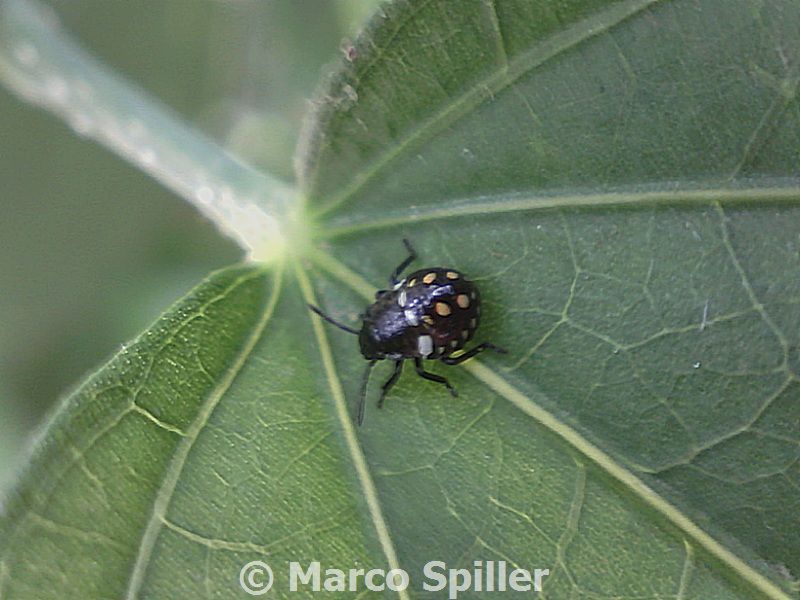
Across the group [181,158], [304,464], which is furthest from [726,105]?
[181,158]

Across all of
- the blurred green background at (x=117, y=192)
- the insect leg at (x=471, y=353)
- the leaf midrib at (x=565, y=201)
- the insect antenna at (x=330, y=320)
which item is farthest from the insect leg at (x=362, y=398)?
the blurred green background at (x=117, y=192)

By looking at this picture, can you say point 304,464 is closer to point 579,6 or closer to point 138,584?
point 138,584

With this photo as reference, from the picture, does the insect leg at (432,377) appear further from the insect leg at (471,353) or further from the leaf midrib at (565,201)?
the leaf midrib at (565,201)

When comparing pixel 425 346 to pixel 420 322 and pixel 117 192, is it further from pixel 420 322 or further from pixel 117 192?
pixel 117 192

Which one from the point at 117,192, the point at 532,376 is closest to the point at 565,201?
the point at 532,376

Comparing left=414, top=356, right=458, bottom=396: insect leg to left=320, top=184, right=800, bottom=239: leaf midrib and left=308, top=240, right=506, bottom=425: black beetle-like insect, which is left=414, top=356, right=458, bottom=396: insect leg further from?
left=320, top=184, right=800, bottom=239: leaf midrib

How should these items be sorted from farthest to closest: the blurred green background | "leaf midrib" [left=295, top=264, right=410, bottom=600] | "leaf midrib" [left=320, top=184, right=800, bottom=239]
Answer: the blurred green background → "leaf midrib" [left=295, top=264, right=410, bottom=600] → "leaf midrib" [left=320, top=184, right=800, bottom=239]

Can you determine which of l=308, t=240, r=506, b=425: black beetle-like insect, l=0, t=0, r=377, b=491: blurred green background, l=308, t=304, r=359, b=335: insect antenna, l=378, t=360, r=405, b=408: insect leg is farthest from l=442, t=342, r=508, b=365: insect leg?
l=0, t=0, r=377, b=491: blurred green background
